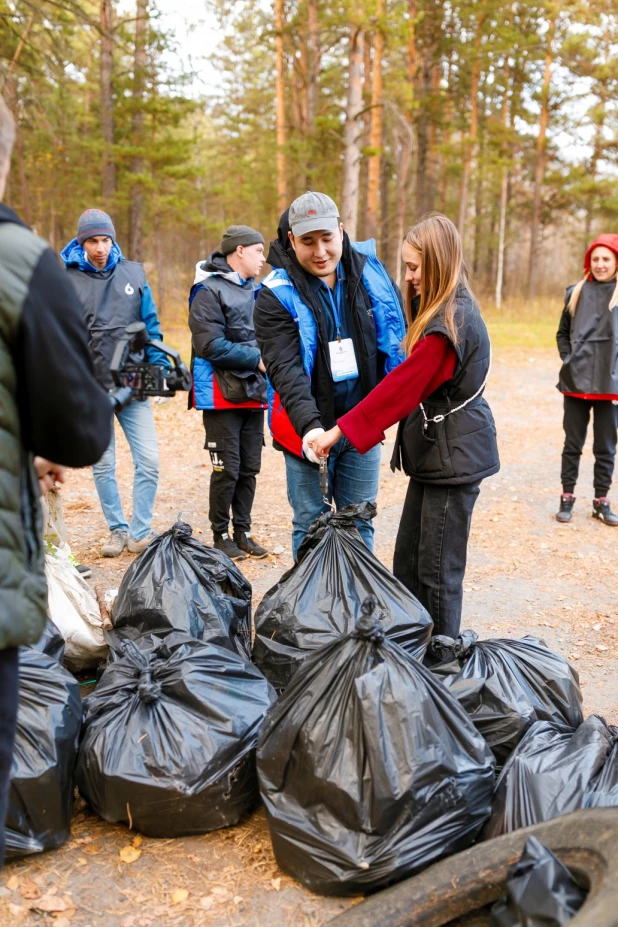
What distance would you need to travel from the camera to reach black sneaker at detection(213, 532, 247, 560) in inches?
193

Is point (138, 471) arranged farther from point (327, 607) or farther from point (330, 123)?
point (330, 123)

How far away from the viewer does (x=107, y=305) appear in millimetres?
4602

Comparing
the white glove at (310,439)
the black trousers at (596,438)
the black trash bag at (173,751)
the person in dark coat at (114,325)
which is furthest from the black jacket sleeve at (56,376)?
the black trousers at (596,438)

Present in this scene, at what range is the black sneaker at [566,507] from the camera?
5798 mm

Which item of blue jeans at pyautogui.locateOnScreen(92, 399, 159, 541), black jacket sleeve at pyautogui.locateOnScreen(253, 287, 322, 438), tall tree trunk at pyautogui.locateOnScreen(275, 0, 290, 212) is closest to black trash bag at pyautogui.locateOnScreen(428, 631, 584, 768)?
black jacket sleeve at pyautogui.locateOnScreen(253, 287, 322, 438)

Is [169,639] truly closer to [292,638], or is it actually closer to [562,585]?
[292,638]

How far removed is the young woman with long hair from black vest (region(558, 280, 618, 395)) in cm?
286

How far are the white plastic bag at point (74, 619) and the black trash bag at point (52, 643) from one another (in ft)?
0.68

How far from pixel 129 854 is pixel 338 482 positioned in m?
1.77

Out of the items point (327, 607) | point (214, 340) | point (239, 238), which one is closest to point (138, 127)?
point (239, 238)

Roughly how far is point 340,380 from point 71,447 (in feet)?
6.47

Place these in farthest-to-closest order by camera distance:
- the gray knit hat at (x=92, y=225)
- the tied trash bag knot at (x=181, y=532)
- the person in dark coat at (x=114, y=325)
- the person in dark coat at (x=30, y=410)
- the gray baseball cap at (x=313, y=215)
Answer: the person in dark coat at (x=114, y=325), the gray knit hat at (x=92, y=225), the tied trash bag knot at (x=181, y=532), the gray baseball cap at (x=313, y=215), the person in dark coat at (x=30, y=410)

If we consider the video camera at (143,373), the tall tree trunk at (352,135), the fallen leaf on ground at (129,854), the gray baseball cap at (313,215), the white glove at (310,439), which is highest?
the tall tree trunk at (352,135)

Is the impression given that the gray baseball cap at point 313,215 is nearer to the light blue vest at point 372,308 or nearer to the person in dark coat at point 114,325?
the light blue vest at point 372,308
